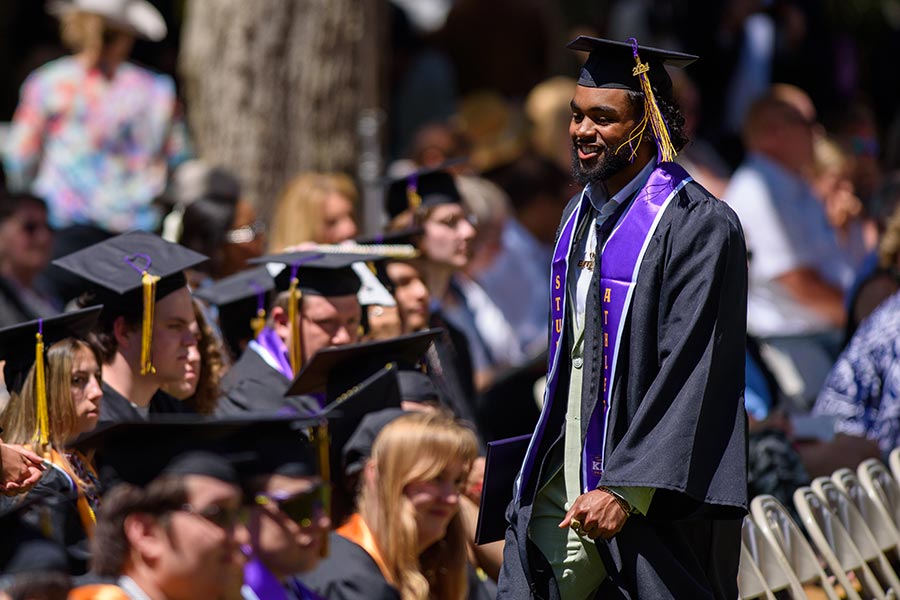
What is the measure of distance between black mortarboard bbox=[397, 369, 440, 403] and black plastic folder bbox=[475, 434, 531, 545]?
1024 millimetres

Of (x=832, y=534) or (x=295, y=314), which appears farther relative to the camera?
(x=295, y=314)

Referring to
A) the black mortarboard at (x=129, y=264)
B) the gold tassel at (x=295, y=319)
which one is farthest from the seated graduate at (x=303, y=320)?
the black mortarboard at (x=129, y=264)

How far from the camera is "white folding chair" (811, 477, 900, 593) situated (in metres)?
5.39

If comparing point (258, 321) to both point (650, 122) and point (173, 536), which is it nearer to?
point (650, 122)

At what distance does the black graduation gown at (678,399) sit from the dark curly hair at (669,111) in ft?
0.61

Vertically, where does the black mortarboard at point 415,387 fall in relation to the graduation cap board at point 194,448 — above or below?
below

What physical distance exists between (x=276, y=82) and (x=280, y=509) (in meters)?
6.06

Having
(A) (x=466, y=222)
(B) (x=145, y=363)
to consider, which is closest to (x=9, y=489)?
(B) (x=145, y=363)

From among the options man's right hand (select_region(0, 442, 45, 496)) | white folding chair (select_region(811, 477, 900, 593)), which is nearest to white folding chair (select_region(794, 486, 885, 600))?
white folding chair (select_region(811, 477, 900, 593))

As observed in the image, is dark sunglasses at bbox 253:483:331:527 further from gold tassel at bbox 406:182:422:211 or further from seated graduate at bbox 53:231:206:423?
gold tassel at bbox 406:182:422:211

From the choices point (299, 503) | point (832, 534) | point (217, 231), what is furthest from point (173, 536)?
point (217, 231)

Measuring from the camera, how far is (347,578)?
3.98 meters

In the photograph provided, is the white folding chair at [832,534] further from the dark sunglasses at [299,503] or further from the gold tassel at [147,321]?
the dark sunglasses at [299,503]

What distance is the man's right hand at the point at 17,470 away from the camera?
13.3 ft
